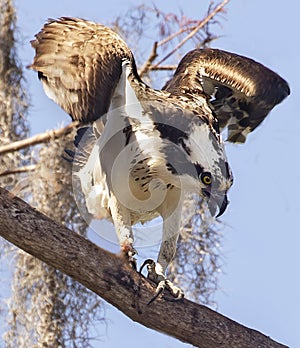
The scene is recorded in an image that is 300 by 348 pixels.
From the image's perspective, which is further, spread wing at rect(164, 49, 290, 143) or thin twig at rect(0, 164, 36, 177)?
spread wing at rect(164, 49, 290, 143)

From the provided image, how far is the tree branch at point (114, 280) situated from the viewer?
5.99 metres

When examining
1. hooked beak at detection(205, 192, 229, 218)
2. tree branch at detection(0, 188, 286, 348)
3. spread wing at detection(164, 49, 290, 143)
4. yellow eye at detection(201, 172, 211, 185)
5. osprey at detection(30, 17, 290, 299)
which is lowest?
tree branch at detection(0, 188, 286, 348)

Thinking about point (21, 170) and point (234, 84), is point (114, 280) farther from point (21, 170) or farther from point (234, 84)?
point (234, 84)

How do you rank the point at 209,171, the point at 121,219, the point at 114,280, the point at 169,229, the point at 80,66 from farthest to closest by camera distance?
the point at 169,229 → the point at 121,219 → the point at 80,66 → the point at 209,171 → the point at 114,280

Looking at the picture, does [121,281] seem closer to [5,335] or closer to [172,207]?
[172,207]

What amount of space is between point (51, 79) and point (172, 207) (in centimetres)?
101

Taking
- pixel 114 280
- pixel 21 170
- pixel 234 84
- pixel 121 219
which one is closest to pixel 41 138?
pixel 21 170

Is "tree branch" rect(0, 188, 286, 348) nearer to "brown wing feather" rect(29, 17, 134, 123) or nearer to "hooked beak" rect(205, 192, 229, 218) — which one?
"hooked beak" rect(205, 192, 229, 218)

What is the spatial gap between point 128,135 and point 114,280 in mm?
1032

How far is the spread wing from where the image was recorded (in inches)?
311

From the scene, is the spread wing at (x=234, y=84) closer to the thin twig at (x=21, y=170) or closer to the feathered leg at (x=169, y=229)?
the feathered leg at (x=169, y=229)

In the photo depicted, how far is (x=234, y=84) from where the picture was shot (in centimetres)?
791

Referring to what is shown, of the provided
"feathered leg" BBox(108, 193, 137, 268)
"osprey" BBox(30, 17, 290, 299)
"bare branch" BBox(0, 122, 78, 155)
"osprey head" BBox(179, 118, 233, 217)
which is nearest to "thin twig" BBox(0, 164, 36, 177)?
"bare branch" BBox(0, 122, 78, 155)

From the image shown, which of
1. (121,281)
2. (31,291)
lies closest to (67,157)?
(31,291)
